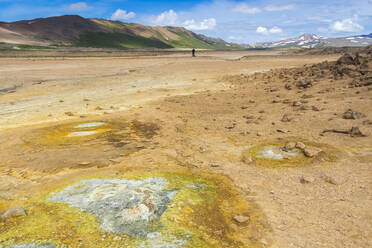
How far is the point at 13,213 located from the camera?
5.73m

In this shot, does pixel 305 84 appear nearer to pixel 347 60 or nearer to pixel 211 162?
pixel 347 60

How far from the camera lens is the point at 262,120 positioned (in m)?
12.2

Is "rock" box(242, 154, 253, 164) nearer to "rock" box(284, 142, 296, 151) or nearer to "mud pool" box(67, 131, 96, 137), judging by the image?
"rock" box(284, 142, 296, 151)

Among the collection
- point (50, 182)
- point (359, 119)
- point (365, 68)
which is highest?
point (365, 68)

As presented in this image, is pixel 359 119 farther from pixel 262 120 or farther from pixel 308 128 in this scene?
pixel 262 120

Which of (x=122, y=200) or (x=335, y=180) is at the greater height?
(x=335, y=180)

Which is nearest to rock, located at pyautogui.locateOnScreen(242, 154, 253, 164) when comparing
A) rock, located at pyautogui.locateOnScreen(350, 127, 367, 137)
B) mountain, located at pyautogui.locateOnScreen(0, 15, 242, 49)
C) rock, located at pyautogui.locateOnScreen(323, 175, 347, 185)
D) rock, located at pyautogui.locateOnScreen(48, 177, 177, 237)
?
rock, located at pyautogui.locateOnScreen(323, 175, 347, 185)

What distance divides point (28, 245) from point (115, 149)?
4.94 m

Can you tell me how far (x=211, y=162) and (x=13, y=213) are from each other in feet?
16.5

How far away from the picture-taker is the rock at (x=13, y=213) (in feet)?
18.6

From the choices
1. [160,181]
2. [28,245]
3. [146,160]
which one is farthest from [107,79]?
[28,245]

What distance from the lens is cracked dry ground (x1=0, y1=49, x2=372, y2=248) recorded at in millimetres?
Answer: 5176

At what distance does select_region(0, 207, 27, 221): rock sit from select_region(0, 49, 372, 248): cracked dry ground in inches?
5.5

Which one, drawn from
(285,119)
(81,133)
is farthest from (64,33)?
(285,119)
